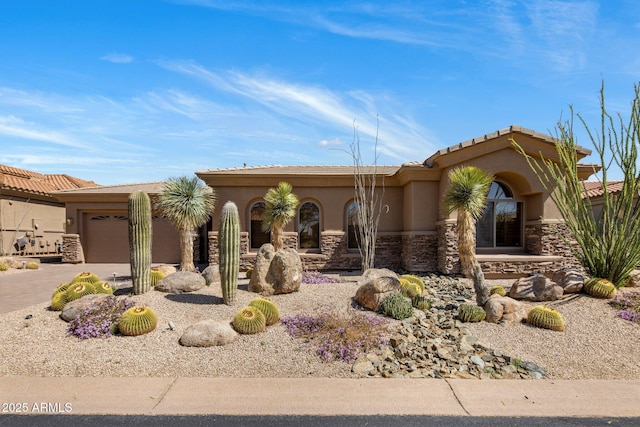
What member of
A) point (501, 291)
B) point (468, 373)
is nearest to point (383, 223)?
point (501, 291)

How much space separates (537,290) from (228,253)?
772 centimetres

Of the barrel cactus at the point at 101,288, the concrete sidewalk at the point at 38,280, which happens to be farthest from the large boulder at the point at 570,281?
the concrete sidewalk at the point at 38,280

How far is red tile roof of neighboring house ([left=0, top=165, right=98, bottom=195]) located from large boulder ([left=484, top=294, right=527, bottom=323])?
21871 millimetres

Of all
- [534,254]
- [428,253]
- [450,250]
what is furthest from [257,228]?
[534,254]

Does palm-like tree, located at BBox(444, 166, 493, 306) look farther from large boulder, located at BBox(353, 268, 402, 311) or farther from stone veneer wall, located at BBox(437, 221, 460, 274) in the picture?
large boulder, located at BBox(353, 268, 402, 311)

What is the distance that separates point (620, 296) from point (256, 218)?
1277 centimetres

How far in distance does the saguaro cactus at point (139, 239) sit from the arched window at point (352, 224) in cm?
919

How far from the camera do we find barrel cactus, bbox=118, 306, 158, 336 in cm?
718

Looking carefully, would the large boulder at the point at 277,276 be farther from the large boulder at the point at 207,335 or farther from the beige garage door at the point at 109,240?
the beige garage door at the point at 109,240

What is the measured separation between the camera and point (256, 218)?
17.0 metres

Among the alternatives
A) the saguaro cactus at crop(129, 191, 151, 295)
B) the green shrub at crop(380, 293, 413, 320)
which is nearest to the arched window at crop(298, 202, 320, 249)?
the saguaro cactus at crop(129, 191, 151, 295)

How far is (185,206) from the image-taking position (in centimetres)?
1375

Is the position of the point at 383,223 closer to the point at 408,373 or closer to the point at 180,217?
the point at 180,217

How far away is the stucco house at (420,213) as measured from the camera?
1464cm
